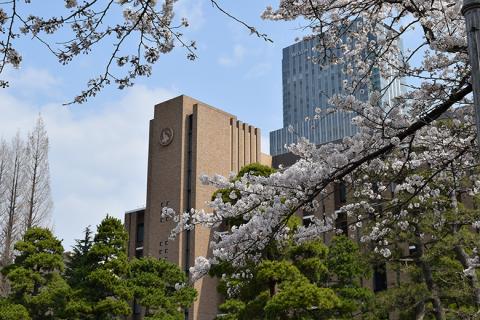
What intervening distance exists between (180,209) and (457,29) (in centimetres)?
2813

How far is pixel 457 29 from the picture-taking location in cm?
657

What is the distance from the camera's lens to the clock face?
35.9 m

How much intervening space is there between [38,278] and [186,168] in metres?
14.8

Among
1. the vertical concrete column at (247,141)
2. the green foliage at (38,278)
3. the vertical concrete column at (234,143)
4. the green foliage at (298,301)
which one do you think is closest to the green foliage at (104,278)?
the green foliage at (38,278)

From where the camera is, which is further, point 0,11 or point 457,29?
point 457,29

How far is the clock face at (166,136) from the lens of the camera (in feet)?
118

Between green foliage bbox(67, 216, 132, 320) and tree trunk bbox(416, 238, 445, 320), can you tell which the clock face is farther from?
tree trunk bbox(416, 238, 445, 320)

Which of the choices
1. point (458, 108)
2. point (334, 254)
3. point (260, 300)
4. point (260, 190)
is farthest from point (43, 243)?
point (458, 108)

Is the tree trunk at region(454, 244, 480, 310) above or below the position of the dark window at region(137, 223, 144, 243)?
below

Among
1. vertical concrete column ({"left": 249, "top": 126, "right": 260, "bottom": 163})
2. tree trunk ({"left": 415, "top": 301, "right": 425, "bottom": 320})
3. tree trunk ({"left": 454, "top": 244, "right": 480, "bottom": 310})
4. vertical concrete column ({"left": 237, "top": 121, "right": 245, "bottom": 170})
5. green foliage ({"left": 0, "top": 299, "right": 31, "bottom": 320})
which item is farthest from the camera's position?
vertical concrete column ({"left": 249, "top": 126, "right": 260, "bottom": 163})

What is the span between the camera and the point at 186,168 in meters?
34.9

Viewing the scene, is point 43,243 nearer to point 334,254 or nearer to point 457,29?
point 334,254

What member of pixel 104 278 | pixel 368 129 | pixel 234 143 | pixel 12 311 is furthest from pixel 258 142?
pixel 368 129

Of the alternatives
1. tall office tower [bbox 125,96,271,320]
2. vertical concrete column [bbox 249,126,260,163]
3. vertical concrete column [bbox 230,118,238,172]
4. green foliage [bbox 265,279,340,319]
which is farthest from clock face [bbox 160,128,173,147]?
green foliage [bbox 265,279,340,319]
